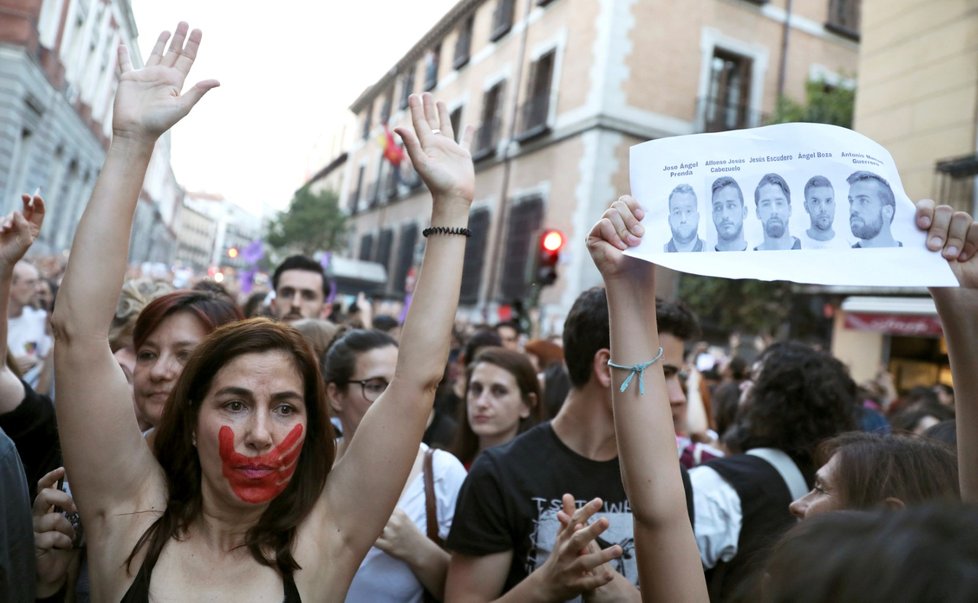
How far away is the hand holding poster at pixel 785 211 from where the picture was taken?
1.64 metres

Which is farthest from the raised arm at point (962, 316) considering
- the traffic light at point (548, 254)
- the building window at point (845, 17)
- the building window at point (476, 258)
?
the building window at point (845, 17)

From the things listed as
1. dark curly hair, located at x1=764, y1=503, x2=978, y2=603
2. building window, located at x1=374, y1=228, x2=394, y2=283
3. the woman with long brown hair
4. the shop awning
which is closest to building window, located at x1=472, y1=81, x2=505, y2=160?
building window, located at x1=374, y1=228, x2=394, y2=283

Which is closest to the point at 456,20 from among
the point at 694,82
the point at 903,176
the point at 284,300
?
the point at 694,82

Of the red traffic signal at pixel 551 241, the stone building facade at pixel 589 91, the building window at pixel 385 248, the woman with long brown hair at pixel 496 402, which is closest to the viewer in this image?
the woman with long brown hair at pixel 496 402

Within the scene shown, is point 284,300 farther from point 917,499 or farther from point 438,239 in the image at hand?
point 917,499

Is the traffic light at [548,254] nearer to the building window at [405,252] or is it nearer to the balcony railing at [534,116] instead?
the balcony railing at [534,116]

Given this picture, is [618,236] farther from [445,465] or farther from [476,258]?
[476,258]

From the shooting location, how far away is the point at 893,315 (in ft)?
39.8

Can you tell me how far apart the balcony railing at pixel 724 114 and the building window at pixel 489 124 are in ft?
17.1

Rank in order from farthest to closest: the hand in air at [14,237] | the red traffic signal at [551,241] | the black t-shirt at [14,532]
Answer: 1. the red traffic signal at [551,241]
2. the hand in air at [14,237]
3. the black t-shirt at [14,532]

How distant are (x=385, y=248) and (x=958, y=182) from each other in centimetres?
1944

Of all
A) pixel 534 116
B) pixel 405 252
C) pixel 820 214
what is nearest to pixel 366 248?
pixel 405 252

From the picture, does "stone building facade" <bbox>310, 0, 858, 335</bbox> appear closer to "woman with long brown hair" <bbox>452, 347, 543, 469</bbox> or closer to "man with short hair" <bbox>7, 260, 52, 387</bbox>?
"man with short hair" <bbox>7, 260, 52, 387</bbox>

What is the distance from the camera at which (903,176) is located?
39.4ft
